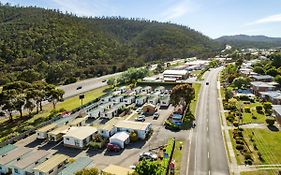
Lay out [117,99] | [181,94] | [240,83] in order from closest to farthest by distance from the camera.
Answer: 1. [181,94]
2. [117,99]
3. [240,83]

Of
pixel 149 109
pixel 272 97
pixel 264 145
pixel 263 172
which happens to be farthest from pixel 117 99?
pixel 263 172

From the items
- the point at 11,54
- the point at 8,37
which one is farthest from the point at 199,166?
the point at 8,37

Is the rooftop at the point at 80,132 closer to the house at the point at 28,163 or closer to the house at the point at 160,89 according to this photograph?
the house at the point at 28,163

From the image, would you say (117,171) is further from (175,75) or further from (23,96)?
(175,75)

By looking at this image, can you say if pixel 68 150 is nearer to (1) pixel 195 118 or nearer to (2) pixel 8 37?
(1) pixel 195 118

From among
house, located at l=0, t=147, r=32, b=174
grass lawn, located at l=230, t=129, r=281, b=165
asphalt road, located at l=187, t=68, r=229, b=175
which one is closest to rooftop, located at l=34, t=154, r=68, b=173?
house, located at l=0, t=147, r=32, b=174

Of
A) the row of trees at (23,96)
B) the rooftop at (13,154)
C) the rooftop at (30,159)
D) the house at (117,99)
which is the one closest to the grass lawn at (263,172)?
the rooftop at (30,159)

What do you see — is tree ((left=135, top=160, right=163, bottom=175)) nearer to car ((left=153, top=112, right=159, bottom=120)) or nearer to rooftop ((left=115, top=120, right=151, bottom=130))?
rooftop ((left=115, top=120, right=151, bottom=130))
